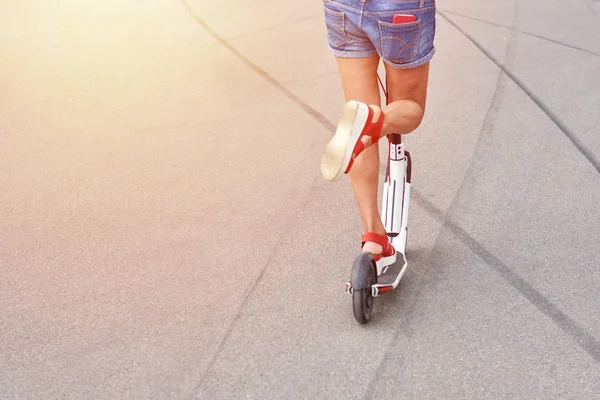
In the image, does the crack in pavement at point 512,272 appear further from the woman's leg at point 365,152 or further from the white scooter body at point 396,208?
the woman's leg at point 365,152

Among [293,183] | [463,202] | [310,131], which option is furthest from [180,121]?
[463,202]

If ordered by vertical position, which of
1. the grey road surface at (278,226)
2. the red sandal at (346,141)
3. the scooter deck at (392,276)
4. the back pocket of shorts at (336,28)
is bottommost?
the grey road surface at (278,226)

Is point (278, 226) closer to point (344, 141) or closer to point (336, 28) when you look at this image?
point (336, 28)

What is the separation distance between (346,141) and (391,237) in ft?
2.89

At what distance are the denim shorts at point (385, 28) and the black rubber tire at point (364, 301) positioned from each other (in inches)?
28.2

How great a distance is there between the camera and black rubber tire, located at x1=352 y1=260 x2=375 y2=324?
272 centimetres

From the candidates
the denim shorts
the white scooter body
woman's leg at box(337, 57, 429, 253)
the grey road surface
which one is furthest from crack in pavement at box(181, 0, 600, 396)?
the denim shorts

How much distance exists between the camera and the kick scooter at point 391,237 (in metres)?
2.75

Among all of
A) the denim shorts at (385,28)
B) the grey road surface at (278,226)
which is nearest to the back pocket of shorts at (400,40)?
the denim shorts at (385,28)

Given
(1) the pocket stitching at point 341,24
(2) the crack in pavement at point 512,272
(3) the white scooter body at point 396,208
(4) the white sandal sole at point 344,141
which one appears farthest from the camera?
(3) the white scooter body at point 396,208

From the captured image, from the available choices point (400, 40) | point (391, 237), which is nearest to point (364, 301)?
point (391, 237)

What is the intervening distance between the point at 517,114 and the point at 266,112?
1.46 metres

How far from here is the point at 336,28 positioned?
2627 millimetres

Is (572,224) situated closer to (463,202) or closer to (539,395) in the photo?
(463,202)
